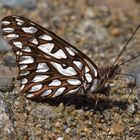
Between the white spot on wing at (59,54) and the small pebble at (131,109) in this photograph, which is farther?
the small pebble at (131,109)

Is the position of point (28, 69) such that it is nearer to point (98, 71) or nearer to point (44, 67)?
point (44, 67)

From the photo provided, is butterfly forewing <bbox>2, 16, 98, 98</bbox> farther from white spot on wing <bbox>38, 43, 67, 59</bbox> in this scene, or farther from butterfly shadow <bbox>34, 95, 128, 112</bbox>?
butterfly shadow <bbox>34, 95, 128, 112</bbox>

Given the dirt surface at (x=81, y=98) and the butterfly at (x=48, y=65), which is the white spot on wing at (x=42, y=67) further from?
the dirt surface at (x=81, y=98)

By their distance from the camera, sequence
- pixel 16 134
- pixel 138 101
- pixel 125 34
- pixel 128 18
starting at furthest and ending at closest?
pixel 128 18 → pixel 125 34 → pixel 138 101 → pixel 16 134

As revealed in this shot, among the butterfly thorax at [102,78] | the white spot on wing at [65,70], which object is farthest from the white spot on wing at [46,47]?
the butterfly thorax at [102,78]

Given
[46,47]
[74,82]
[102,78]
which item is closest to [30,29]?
[46,47]

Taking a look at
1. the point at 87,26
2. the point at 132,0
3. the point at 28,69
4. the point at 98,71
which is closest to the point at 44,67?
the point at 28,69

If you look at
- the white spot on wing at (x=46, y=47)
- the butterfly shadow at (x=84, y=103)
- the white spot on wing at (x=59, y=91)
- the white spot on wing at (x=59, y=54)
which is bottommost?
the butterfly shadow at (x=84, y=103)

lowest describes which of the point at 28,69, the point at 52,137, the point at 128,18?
the point at 128,18
